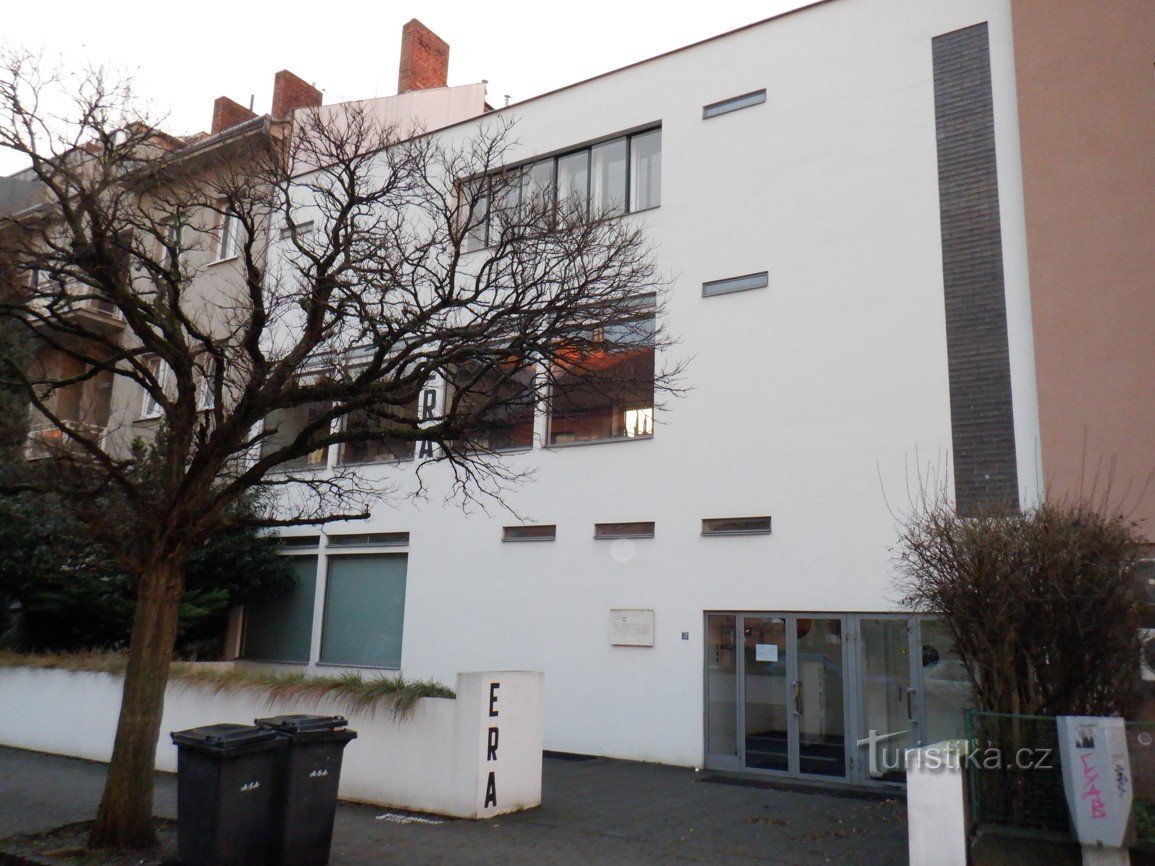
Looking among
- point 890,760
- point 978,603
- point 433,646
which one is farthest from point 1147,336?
point 433,646

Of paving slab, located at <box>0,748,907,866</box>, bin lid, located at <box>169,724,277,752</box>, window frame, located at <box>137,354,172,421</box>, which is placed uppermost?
window frame, located at <box>137,354,172,421</box>

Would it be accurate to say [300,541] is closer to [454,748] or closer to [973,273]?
[454,748]

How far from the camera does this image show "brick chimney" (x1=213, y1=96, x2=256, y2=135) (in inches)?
961

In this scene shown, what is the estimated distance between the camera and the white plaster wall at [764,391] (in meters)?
12.5

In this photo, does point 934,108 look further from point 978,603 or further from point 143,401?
point 143,401

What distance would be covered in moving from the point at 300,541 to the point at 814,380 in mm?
10708

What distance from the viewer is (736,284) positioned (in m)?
14.2

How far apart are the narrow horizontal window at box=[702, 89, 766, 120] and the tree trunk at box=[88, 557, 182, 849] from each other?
10.7 meters

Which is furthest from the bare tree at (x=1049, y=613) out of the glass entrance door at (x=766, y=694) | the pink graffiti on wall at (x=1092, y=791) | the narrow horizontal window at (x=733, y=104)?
the narrow horizontal window at (x=733, y=104)

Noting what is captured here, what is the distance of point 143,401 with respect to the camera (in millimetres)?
21734

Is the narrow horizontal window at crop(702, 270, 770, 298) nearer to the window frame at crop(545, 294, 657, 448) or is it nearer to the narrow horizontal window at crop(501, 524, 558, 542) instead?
the window frame at crop(545, 294, 657, 448)

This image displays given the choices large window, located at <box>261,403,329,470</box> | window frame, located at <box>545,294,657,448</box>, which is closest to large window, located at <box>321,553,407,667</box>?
large window, located at <box>261,403,329,470</box>

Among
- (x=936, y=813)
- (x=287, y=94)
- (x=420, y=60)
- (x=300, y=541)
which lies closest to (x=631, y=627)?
(x=936, y=813)

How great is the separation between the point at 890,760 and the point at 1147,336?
5919mm
